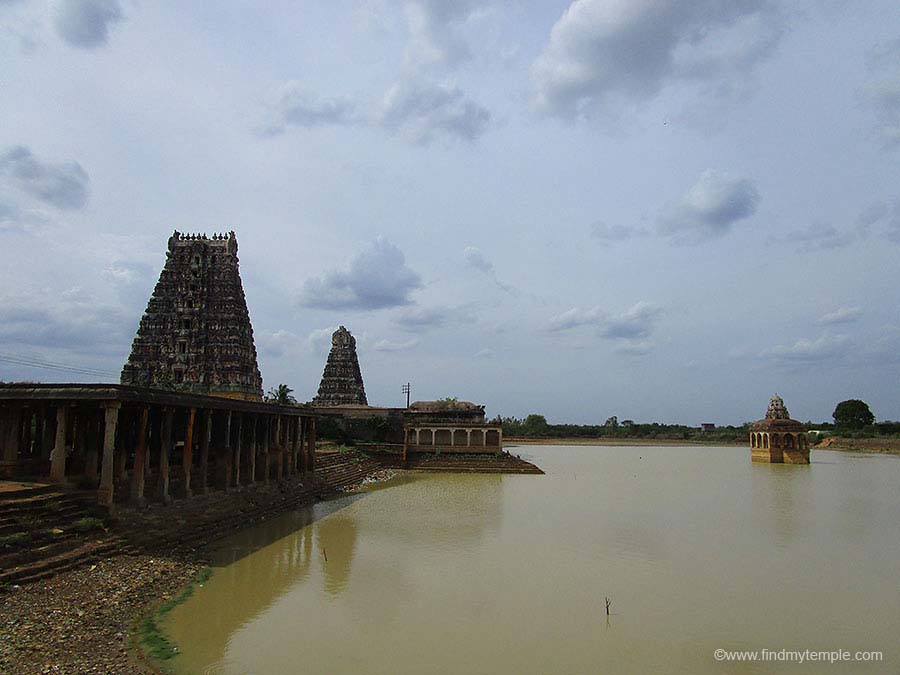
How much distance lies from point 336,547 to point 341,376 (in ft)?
147

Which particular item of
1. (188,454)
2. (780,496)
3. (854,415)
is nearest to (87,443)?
(188,454)

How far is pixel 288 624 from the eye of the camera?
11.0m

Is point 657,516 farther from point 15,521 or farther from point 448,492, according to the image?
point 15,521

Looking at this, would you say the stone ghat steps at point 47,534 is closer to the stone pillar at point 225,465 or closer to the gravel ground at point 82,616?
the gravel ground at point 82,616

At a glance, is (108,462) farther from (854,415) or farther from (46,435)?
(854,415)

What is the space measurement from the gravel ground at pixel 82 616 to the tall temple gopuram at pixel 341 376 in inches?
1870

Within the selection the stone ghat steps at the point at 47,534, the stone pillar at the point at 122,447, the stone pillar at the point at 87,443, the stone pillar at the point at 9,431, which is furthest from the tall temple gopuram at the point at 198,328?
the stone ghat steps at the point at 47,534

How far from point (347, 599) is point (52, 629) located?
515 centimetres

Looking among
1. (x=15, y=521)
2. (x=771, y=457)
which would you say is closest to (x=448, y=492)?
(x=15, y=521)

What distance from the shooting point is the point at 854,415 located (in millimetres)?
91562

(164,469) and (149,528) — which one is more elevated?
(164,469)

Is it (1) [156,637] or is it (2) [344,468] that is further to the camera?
(2) [344,468]

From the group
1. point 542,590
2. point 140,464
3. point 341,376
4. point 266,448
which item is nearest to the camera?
point 542,590

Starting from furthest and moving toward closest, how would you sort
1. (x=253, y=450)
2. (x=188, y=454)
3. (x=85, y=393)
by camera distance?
(x=253, y=450) < (x=188, y=454) < (x=85, y=393)
